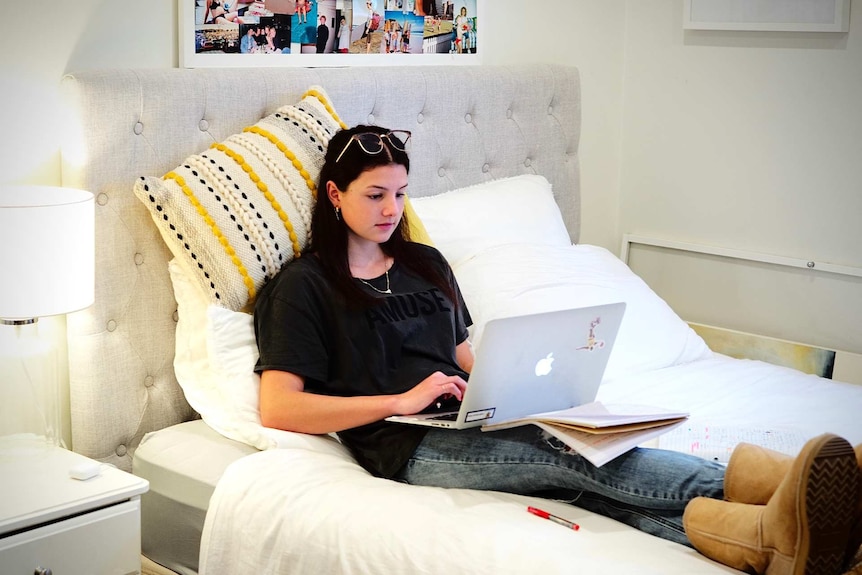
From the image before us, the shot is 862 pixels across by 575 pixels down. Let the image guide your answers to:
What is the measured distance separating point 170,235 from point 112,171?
169 millimetres

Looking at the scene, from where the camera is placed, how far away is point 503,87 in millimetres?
2787

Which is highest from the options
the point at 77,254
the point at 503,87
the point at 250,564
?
the point at 503,87

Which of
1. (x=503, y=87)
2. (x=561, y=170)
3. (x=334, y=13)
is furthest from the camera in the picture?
(x=561, y=170)

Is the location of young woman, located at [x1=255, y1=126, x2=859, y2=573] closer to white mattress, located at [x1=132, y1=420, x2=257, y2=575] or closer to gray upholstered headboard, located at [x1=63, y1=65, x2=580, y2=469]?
white mattress, located at [x1=132, y1=420, x2=257, y2=575]

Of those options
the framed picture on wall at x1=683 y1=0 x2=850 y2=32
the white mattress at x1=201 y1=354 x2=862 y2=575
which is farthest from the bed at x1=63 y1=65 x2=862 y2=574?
the framed picture on wall at x1=683 y1=0 x2=850 y2=32

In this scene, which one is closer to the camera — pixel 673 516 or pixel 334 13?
pixel 673 516

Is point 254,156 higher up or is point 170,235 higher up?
point 254,156

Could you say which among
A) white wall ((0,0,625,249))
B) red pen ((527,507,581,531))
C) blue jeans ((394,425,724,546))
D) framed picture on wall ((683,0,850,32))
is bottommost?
red pen ((527,507,581,531))

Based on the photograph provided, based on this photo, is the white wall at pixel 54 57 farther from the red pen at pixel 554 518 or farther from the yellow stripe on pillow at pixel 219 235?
the red pen at pixel 554 518

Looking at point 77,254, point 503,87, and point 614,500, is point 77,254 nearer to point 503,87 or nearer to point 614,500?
point 614,500

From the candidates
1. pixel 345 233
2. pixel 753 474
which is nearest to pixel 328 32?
pixel 345 233

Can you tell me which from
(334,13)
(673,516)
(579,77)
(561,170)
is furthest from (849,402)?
(334,13)

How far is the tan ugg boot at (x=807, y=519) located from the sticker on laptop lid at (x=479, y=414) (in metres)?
0.45

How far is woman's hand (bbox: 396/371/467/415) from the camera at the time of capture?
1809 mm
